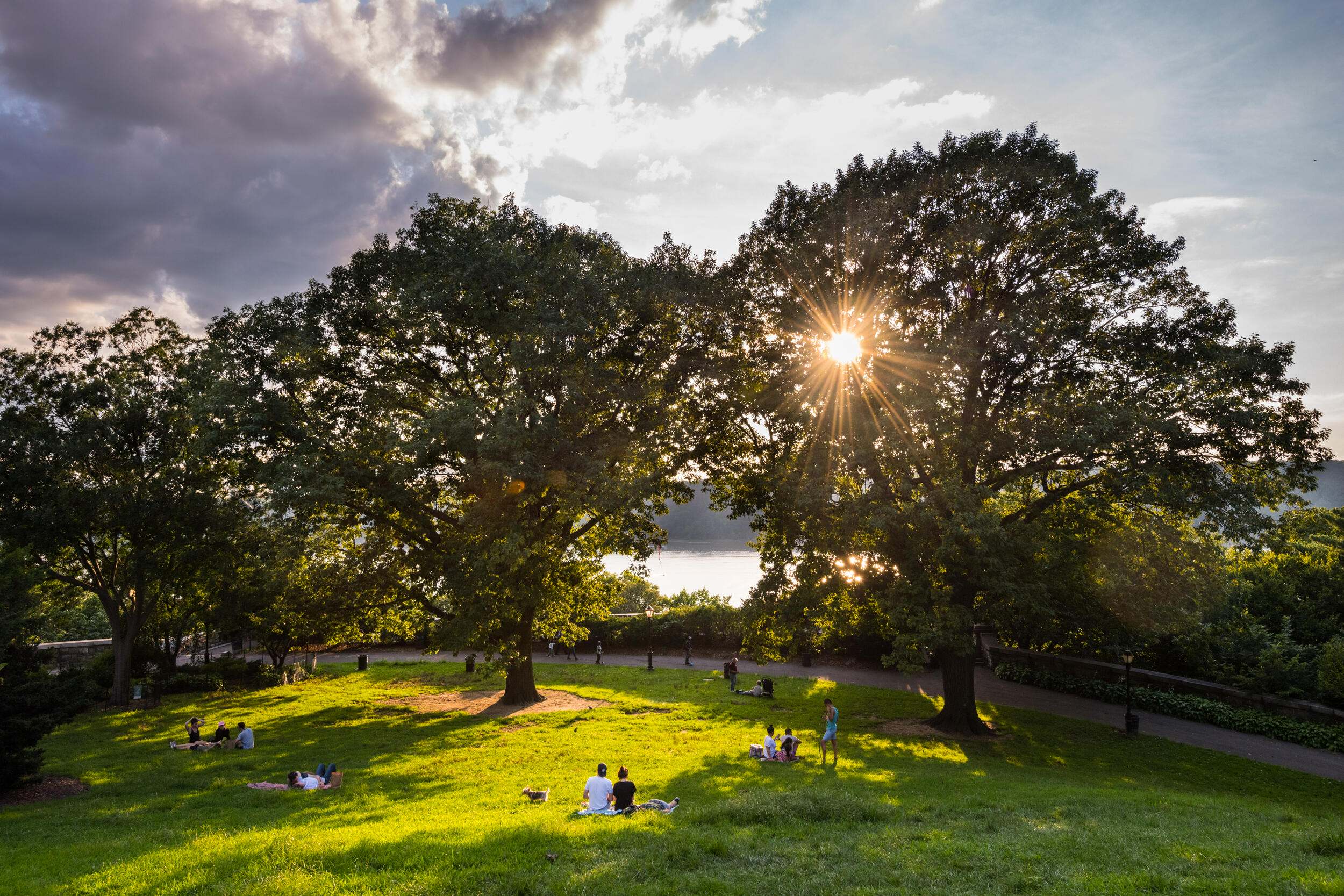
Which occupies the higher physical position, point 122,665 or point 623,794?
point 623,794

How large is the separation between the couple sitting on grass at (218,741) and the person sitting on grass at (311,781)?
221 inches

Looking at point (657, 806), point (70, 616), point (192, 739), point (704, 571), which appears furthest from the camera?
point (704, 571)

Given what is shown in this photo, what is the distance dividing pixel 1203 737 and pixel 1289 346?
43.0ft

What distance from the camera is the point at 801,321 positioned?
23172 millimetres

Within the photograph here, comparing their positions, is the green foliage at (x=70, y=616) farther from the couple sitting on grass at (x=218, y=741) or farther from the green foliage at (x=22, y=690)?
the green foliage at (x=22, y=690)

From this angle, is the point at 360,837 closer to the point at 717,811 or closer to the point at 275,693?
the point at 717,811

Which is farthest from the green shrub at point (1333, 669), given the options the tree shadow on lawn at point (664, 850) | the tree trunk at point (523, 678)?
the tree trunk at point (523, 678)

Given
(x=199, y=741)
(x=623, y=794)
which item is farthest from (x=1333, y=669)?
(x=199, y=741)

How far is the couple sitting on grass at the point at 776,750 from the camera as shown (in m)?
18.7

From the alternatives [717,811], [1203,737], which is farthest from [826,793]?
[1203,737]

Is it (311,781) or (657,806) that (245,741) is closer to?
(311,781)

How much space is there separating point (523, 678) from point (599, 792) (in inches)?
616

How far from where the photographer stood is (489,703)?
27.6 meters

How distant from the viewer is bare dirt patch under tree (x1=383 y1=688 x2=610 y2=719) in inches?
1011
